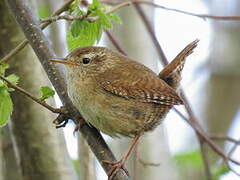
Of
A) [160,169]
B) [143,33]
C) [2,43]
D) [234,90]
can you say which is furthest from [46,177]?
[234,90]

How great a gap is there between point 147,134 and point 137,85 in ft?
3.44

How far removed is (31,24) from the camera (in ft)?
8.88

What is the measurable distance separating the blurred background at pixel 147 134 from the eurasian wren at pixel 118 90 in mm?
208

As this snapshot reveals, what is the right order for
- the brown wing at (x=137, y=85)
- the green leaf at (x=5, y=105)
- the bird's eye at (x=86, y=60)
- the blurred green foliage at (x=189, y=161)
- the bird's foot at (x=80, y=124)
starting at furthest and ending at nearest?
the blurred green foliage at (x=189, y=161) < the bird's eye at (x=86, y=60) < the brown wing at (x=137, y=85) < the bird's foot at (x=80, y=124) < the green leaf at (x=5, y=105)

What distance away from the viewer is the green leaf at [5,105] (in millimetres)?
2385

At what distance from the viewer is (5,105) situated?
241 cm

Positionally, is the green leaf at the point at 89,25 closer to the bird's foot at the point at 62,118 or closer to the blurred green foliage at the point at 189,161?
the bird's foot at the point at 62,118

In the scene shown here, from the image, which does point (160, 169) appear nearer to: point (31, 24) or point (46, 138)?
point (46, 138)

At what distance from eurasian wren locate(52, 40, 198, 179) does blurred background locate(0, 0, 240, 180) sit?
208 millimetres

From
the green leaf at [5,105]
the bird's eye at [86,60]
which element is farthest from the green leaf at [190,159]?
the green leaf at [5,105]

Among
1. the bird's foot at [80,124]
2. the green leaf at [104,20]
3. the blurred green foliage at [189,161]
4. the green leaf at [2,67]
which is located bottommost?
the blurred green foliage at [189,161]

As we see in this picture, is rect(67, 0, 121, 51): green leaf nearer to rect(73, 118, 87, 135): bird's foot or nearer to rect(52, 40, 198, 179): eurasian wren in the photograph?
rect(52, 40, 198, 179): eurasian wren

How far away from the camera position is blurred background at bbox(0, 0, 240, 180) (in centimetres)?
324

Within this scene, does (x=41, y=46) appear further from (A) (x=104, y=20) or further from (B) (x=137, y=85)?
(B) (x=137, y=85)
